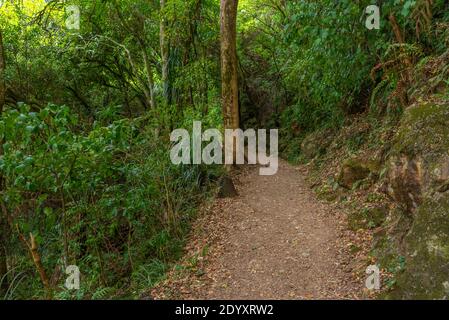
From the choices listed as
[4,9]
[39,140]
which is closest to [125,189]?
[39,140]

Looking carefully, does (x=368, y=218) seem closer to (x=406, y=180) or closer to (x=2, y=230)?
(x=406, y=180)

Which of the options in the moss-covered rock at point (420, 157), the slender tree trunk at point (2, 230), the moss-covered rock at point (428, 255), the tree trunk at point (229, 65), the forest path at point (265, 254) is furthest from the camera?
the tree trunk at point (229, 65)

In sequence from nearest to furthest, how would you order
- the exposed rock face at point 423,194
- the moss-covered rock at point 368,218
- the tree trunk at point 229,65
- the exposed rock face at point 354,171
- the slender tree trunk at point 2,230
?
the exposed rock face at point 423,194 → the moss-covered rock at point 368,218 → the slender tree trunk at point 2,230 → the exposed rock face at point 354,171 → the tree trunk at point 229,65

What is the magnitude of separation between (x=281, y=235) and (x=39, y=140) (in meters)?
3.95

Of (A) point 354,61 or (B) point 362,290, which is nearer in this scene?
(B) point 362,290

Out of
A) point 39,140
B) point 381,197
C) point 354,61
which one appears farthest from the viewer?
point 354,61

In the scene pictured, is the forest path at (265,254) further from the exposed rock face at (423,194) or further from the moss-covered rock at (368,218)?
the exposed rock face at (423,194)

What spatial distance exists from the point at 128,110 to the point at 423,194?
1154 centimetres

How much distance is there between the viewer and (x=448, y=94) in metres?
4.88

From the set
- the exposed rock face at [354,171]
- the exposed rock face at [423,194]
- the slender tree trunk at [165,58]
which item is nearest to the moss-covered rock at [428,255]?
the exposed rock face at [423,194]

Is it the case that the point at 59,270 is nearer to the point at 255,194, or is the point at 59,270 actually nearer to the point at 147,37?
the point at 255,194

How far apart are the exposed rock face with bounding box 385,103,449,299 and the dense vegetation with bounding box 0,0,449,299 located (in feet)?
5.47

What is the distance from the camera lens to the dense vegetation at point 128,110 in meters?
4.65

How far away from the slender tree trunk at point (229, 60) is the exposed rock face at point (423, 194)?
4675 millimetres
